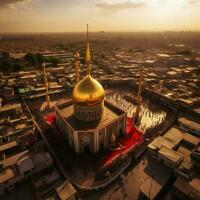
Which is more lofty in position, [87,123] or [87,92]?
[87,92]

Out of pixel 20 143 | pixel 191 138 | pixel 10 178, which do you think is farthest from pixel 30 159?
pixel 191 138

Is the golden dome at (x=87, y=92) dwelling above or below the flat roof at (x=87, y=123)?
above

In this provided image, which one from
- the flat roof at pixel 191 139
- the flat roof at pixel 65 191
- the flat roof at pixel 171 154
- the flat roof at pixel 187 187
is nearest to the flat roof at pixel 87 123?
the flat roof at pixel 65 191

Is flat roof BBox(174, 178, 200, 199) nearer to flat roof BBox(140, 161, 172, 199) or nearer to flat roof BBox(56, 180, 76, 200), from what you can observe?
flat roof BBox(140, 161, 172, 199)

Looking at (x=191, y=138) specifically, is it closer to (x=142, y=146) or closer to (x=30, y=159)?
(x=142, y=146)

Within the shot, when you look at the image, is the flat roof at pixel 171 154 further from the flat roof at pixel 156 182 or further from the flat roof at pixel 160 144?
the flat roof at pixel 156 182

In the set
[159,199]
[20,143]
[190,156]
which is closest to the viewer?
[159,199]

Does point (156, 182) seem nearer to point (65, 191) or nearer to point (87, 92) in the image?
point (65, 191)

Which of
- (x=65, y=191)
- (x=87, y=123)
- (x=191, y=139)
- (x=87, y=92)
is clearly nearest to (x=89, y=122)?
(x=87, y=123)

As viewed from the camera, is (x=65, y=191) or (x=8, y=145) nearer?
(x=65, y=191)
